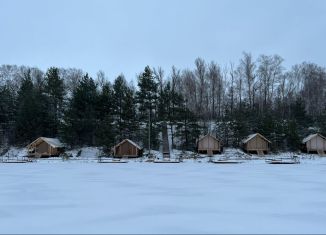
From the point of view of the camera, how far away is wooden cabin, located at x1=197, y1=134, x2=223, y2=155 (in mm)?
50188

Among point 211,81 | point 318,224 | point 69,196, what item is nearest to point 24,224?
point 69,196

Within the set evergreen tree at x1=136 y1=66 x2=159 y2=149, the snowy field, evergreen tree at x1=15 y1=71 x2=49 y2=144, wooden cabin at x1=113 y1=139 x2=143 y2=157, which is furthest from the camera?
evergreen tree at x1=15 y1=71 x2=49 y2=144

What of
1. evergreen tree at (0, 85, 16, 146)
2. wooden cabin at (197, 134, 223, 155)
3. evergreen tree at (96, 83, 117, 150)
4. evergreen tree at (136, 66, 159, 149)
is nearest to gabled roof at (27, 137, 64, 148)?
evergreen tree at (96, 83, 117, 150)

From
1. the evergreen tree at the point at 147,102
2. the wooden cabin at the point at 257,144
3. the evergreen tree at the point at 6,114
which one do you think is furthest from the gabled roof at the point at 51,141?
the wooden cabin at the point at 257,144

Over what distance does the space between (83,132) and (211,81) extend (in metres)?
28.9

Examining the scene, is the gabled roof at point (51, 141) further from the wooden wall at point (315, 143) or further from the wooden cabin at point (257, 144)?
the wooden wall at point (315, 143)

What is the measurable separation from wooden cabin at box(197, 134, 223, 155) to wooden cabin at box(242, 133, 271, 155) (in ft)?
13.5

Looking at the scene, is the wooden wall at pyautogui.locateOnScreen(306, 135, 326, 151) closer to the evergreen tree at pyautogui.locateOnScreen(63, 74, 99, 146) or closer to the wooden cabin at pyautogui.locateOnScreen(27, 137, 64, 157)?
the evergreen tree at pyautogui.locateOnScreen(63, 74, 99, 146)

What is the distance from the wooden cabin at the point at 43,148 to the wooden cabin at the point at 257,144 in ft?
87.1

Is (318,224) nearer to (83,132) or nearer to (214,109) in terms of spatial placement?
(83,132)

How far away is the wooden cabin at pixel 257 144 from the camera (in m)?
50.5

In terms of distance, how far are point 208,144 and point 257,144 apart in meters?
6.93

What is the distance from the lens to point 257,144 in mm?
50750

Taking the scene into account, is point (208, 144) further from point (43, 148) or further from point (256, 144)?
point (43, 148)
